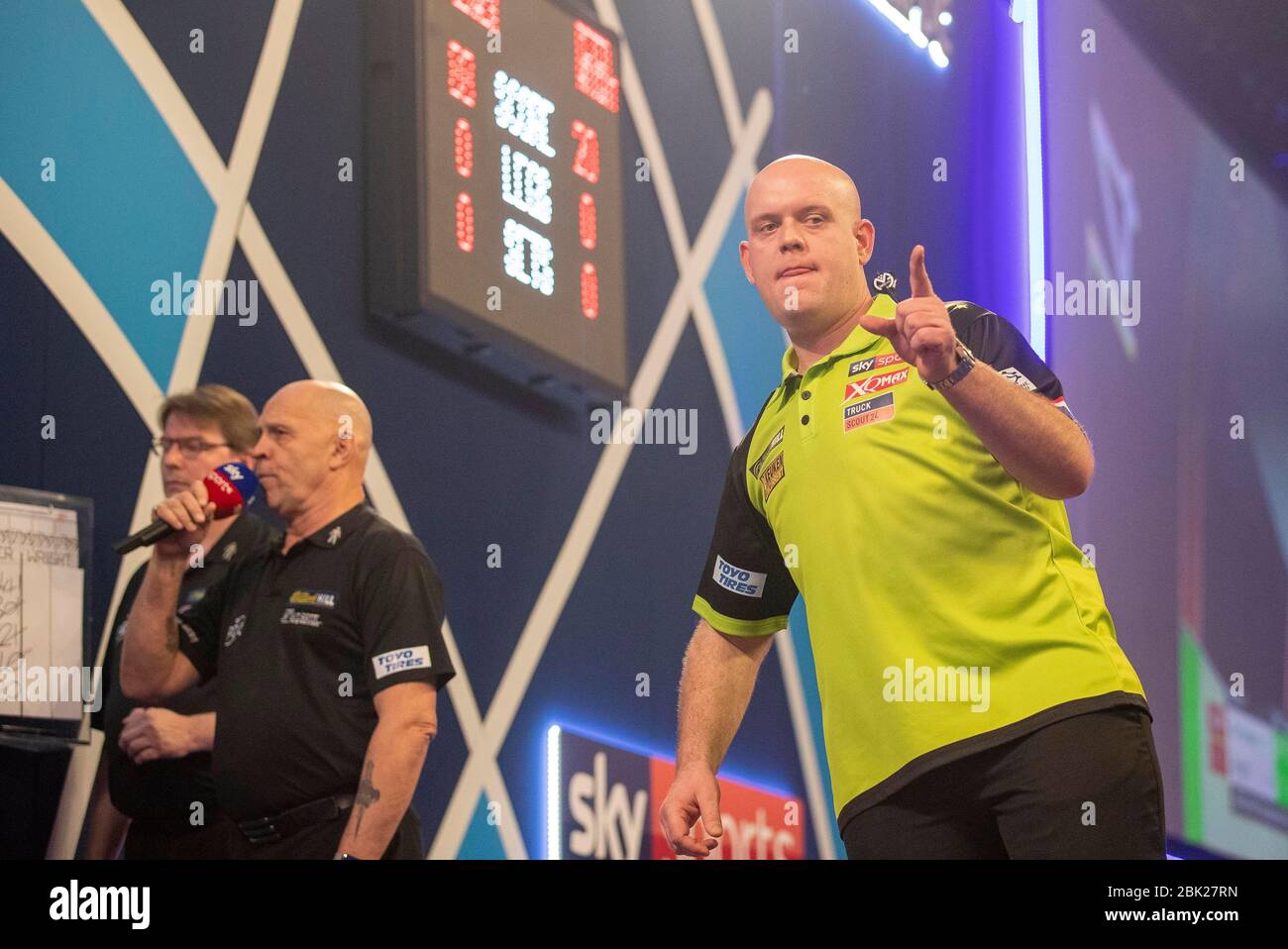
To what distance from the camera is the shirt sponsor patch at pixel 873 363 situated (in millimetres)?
2939

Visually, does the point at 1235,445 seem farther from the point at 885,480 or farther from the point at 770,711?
the point at 885,480

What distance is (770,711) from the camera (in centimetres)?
409

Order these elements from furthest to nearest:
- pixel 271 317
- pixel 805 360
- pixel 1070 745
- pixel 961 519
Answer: pixel 271 317
pixel 805 360
pixel 961 519
pixel 1070 745

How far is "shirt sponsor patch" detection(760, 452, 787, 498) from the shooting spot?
2975mm

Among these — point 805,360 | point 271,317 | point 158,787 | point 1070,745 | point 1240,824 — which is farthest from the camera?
point 1240,824

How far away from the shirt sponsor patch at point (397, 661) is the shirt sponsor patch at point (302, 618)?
0.14m

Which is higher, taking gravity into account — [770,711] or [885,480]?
[885,480]

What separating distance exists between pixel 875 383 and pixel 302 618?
124cm

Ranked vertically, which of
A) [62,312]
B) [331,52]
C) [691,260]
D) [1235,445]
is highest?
[331,52]

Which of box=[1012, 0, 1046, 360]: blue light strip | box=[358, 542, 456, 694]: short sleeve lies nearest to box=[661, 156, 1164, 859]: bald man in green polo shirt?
box=[358, 542, 456, 694]: short sleeve

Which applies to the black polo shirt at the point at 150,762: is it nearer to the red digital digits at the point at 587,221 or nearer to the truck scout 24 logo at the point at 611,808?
the truck scout 24 logo at the point at 611,808
